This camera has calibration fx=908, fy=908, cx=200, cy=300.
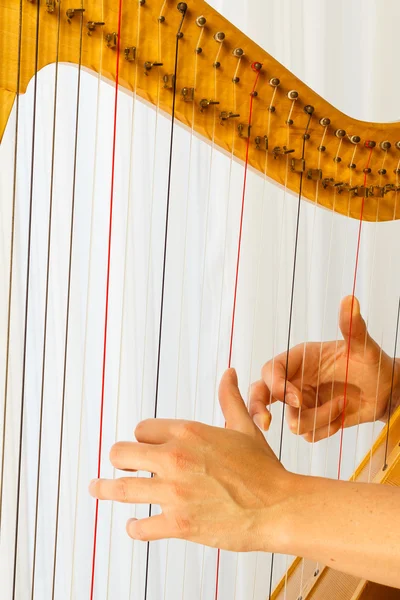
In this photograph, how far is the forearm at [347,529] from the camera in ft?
2.39

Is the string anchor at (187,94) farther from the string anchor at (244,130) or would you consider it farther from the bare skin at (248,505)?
the bare skin at (248,505)

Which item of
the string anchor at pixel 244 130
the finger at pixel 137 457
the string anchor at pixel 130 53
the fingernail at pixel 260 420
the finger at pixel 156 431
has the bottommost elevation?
the finger at pixel 137 457

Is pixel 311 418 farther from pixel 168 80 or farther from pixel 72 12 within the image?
pixel 72 12

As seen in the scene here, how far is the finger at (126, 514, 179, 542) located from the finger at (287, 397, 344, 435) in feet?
1.58

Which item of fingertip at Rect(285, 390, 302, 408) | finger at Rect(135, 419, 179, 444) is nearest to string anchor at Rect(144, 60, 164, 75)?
finger at Rect(135, 419, 179, 444)

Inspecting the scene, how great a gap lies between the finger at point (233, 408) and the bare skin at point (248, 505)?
6 centimetres

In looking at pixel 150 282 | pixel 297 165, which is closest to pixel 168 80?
pixel 297 165

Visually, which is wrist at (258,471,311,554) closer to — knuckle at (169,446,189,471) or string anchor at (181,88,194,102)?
knuckle at (169,446,189,471)

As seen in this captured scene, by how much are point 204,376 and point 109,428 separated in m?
0.24

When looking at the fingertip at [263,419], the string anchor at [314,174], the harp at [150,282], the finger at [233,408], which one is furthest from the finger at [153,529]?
the string anchor at [314,174]

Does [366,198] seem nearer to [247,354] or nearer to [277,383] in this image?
[277,383]

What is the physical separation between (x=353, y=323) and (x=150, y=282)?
0.71 m

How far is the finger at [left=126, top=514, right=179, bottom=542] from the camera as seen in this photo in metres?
0.74

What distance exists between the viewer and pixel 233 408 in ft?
2.69
